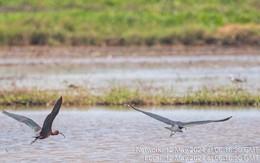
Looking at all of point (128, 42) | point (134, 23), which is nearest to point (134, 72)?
point (128, 42)

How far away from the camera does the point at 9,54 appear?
2670cm

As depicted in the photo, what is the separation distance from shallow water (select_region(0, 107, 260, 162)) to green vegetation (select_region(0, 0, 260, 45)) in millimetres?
13083

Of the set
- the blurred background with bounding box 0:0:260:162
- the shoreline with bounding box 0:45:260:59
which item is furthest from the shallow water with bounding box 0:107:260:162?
the shoreline with bounding box 0:45:260:59

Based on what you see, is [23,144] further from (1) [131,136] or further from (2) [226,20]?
(2) [226,20]

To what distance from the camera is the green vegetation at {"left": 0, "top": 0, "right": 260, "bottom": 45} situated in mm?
27172

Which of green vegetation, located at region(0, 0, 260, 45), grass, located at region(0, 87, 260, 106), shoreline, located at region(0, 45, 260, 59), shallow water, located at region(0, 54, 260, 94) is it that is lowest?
grass, located at region(0, 87, 260, 106)

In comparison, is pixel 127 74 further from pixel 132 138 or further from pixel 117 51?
pixel 132 138

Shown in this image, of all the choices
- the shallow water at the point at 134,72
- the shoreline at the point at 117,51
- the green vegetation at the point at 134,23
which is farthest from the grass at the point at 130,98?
the green vegetation at the point at 134,23

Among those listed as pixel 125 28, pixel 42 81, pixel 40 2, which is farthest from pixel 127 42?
pixel 42 81

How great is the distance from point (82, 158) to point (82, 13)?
66.8ft

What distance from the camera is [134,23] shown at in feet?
94.7

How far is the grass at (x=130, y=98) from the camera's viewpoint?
46.8 feet

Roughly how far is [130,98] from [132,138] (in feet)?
9.69

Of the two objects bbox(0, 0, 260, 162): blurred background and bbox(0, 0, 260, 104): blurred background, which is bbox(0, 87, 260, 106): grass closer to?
bbox(0, 0, 260, 162): blurred background
